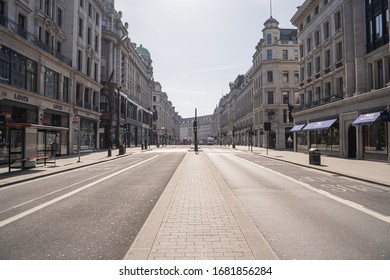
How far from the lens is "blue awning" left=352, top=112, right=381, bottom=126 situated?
2009 cm

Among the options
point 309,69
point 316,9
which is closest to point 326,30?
point 316,9

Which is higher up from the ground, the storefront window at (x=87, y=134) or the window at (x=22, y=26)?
the window at (x=22, y=26)

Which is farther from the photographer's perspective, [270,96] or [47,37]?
[270,96]

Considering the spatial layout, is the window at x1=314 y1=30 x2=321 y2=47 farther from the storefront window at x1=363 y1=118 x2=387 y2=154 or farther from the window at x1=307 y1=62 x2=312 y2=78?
the storefront window at x1=363 y1=118 x2=387 y2=154

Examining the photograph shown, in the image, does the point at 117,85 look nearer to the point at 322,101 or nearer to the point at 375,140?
the point at 322,101

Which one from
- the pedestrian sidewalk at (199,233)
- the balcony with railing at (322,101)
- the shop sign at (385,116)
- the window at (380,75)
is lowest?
the pedestrian sidewalk at (199,233)

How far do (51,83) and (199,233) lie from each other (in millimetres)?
27648

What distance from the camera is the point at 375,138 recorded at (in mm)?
21422

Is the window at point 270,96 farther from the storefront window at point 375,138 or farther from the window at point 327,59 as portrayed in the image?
the storefront window at point 375,138

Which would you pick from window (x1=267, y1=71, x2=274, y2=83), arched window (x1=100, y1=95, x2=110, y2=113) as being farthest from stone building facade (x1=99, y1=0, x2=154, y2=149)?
window (x1=267, y1=71, x2=274, y2=83)

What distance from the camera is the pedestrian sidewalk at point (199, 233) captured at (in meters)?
4.01

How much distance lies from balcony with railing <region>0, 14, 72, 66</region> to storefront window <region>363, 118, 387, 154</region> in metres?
29.2

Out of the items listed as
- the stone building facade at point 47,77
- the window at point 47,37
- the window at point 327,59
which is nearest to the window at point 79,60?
the stone building facade at point 47,77

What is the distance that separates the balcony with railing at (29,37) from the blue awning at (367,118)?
28.1 meters
